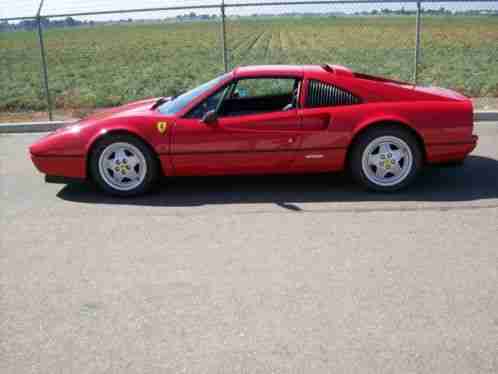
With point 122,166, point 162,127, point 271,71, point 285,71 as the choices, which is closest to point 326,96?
point 285,71

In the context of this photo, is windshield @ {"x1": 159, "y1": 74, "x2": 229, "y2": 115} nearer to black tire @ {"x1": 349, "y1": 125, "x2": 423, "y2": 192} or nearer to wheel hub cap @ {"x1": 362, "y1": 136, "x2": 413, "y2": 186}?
black tire @ {"x1": 349, "y1": 125, "x2": 423, "y2": 192}

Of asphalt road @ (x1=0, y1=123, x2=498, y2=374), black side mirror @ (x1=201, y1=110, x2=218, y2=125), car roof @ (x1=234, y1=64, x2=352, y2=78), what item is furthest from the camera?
car roof @ (x1=234, y1=64, x2=352, y2=78)

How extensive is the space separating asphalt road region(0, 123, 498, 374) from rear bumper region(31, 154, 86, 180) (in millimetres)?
269

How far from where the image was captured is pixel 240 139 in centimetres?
604

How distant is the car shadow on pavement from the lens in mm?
6023

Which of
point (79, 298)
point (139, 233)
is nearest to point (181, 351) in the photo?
point (79, 298)

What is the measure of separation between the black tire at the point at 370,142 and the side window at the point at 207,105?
1.45 metres

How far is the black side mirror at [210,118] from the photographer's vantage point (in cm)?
597

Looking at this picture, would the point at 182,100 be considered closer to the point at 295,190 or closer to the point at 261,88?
the point at 261,88

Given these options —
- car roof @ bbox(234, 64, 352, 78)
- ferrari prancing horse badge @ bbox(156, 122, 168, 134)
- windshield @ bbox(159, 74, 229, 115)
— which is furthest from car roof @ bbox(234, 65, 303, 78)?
ferrari prancing horse badge @ bbox(156, 122, 168, 134)

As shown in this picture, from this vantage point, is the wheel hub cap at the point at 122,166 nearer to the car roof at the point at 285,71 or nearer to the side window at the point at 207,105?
the side window at the point at 207,105

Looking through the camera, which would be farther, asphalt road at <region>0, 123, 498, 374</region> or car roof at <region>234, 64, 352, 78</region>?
car roof at <region>234, 64, 352, 78</region>

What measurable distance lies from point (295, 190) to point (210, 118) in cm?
120

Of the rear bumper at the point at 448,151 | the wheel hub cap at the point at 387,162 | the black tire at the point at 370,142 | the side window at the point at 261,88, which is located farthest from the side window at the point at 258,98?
the rear bumper at the point at 448,151
